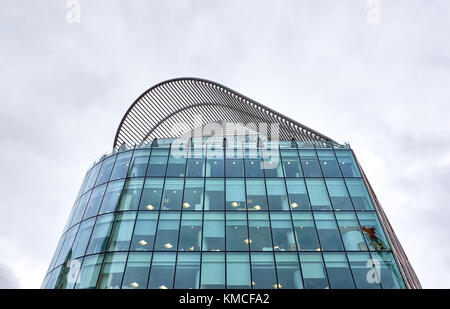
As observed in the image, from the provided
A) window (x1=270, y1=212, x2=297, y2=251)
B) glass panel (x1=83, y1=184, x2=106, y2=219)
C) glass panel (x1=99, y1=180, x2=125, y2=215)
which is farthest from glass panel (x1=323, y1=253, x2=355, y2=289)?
glass panel (x1=83, y1=184, x2=106, y2=219)

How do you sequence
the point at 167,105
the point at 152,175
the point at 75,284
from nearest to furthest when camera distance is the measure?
1. the point at 75,284
2. the point at 152,175
3. the point at 167,105

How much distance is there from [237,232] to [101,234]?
888 cm

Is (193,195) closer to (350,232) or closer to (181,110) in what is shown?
(350,232)

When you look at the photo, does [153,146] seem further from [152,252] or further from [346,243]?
[346,243]

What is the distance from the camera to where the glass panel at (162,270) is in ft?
67.0

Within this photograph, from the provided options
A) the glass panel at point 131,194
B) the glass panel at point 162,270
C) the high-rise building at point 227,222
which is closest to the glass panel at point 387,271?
the high-rise building at point 227,222

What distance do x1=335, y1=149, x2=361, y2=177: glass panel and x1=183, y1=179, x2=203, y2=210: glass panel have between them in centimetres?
1132

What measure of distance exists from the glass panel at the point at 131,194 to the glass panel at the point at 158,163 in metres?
1.22

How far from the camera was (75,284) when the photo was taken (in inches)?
837

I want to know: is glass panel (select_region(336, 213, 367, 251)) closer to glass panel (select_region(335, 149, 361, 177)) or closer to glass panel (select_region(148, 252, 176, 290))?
glass panel (select_region(335, 149, 361, 177))

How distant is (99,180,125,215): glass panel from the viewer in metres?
25.5

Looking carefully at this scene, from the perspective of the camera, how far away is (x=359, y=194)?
2641 centimetres
